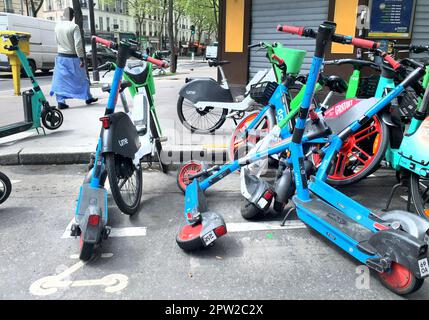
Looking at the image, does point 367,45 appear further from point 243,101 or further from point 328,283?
point 243,101

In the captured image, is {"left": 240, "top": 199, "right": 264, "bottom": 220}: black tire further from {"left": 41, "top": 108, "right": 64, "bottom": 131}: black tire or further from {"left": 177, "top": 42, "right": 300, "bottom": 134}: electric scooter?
{"left": 41, "top": 108, "right": 64, "bottom": 131}: black tire

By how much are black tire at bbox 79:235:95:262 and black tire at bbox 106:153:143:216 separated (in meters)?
0.49

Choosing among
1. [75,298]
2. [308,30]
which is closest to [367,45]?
[308,30]

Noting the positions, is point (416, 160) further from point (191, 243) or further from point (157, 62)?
point (157, 62)

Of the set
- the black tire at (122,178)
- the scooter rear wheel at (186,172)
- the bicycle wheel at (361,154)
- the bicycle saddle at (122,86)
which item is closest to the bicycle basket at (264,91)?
the bicycle wheel at (361,154)

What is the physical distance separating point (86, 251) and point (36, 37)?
1667 centimetres

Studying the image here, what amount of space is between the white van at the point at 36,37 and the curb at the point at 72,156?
38.2ft

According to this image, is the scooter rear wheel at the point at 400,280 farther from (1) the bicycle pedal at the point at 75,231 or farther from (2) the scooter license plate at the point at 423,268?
(1) the bicycle pedal at the point at 75,231

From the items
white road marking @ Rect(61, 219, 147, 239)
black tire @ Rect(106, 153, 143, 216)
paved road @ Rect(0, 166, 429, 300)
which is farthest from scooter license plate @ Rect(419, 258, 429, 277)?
black tire @ Rect(106, 153, 143, 216)

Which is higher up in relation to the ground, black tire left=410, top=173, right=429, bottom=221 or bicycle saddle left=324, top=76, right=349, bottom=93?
bicycle saddle left=324, top=76, right=349, bottom=93

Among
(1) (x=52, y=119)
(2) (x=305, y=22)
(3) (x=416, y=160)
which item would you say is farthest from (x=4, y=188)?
(2) (x=305, y=22)

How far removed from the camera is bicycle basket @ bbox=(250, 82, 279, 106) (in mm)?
4344

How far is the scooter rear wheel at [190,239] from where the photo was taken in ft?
9.16

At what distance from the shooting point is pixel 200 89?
592 centimetres
